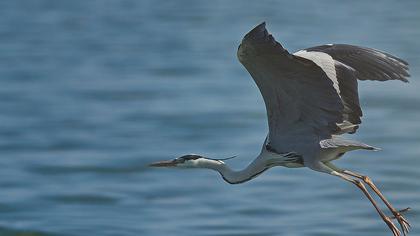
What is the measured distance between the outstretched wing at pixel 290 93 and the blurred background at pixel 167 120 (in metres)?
3.84

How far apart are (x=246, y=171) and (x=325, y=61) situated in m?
1.22

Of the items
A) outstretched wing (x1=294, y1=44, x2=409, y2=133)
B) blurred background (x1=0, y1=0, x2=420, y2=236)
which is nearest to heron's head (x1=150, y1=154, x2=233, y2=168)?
outstretched wing (x1=294, y1=44, x2=409, y2=133)

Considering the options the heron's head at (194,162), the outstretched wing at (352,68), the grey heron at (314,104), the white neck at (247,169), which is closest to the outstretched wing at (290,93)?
the grey heron at (314,104)

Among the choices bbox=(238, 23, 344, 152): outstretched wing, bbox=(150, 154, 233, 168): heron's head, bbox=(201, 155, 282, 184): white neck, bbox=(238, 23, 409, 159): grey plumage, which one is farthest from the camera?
bbox=(150, 154, 233, 168): heron's head

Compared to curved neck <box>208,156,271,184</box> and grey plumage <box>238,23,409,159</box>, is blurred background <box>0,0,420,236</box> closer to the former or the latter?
curved neck <box>208,156,271,184</box>

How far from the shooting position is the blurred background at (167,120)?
14562mm

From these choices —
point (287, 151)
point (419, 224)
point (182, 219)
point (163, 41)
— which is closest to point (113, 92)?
point (163, 41)

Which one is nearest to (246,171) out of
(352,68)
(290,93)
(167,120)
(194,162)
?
(194,162)

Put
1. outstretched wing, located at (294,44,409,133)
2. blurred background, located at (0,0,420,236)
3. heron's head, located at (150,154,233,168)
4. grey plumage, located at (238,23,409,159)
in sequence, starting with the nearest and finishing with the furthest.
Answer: grey plumage, located at (238,23,409,159)
outstretched wing, located at (294,44,409,133)
heron's head, located at (150,154,233,168)
blurred background, located at (0,0,420,236)

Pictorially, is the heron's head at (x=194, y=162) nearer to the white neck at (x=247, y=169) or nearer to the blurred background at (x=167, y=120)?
the white neck at (x=247, y=169)

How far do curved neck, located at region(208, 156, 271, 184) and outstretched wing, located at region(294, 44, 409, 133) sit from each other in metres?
0.79

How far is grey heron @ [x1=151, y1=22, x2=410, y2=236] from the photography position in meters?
9.52

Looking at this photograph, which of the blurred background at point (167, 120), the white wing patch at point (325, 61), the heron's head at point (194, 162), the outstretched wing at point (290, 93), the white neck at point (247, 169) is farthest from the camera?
the blurred background at point (167, 120)

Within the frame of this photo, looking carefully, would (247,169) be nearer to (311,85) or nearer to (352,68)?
(311,85)
